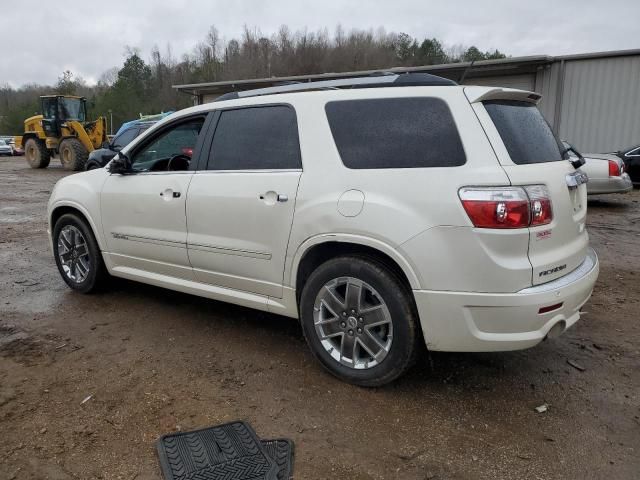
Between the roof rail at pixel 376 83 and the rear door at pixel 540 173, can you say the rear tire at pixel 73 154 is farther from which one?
the rear door at pixel 540 173

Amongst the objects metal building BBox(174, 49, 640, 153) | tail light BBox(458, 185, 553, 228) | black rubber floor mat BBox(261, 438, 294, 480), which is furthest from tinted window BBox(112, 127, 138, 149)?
tail light BBox(458, 185, 553, 228)

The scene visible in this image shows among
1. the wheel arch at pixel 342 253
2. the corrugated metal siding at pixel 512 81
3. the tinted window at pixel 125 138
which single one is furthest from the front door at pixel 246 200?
the corrugated metal siding at pixel 512 81

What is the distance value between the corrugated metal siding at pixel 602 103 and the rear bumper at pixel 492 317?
1653cm

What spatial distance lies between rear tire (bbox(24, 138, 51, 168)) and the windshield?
6.76 feet

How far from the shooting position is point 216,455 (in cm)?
265

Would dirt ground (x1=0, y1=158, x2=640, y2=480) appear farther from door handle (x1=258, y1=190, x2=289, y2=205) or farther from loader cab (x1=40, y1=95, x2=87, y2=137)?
loader cab (x1=40, y1=95, x2=87, y2=137)

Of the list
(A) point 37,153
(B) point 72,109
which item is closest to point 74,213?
(B) point 72,109

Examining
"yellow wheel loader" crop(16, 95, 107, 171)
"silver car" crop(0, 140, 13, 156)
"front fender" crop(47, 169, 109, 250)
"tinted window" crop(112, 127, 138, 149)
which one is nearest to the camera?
"front fender" crop(47, 169, 109, 250)

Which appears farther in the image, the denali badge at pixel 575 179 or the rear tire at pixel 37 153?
the rear tire at pixel 37 153

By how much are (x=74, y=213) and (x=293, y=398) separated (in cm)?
304

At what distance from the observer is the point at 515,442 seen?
108 inches

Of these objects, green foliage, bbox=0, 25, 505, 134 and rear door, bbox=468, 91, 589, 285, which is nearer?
rear door, bbox=468, 91, 589, 285

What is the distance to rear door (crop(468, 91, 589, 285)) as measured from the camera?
2822 millimetres

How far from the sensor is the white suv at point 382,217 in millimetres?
2770
